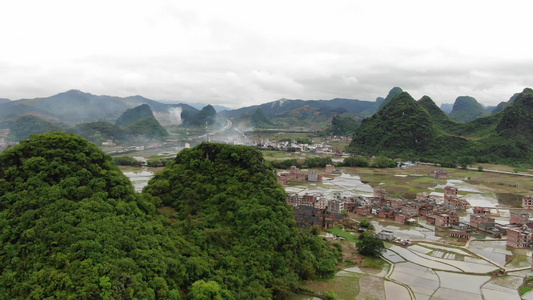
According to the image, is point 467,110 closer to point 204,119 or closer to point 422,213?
point 204,119

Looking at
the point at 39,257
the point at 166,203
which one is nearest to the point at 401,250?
the point at 166,203

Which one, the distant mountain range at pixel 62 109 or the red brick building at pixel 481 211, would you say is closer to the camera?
the red brick building at pixel 481 211

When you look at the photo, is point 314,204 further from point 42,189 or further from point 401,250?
point 42,189

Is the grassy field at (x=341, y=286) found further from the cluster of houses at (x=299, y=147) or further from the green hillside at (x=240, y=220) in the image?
the cluster of houses at (x=299, y=147)

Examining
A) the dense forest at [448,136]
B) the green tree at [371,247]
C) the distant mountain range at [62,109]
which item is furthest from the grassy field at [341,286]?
the distant mountain range at [62,109]

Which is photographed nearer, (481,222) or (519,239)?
(519,239)

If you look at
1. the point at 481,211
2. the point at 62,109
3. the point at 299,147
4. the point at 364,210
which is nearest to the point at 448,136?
the point at 299,147

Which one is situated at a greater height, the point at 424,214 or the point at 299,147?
the point at 299,147

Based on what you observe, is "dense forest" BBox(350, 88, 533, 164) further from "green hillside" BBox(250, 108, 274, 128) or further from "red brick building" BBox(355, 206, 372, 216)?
"green hillside" BBox(250, 108, 274, 128)
